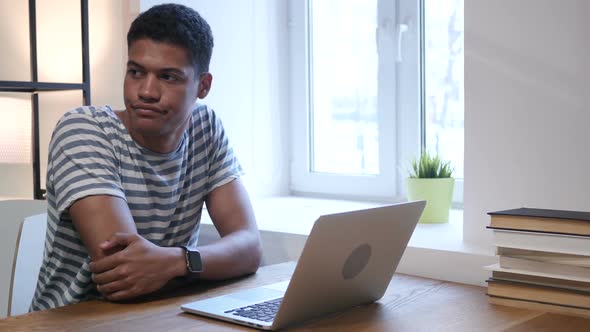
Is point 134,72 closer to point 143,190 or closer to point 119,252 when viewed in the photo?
point 143,190

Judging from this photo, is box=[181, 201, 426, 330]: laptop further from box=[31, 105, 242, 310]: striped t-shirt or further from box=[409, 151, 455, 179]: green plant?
box=[409, 151, 455, 179]: green plant

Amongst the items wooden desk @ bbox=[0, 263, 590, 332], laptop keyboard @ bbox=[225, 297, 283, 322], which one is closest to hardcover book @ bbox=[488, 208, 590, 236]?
wooden desk @ bbox=[0, 263, 590, 332]

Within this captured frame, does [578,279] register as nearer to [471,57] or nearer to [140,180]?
[471,57]

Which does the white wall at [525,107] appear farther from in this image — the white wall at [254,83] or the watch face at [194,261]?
the white wall at [254,83]

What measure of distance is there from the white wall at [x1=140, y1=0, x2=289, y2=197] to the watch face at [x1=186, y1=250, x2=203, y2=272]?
107cm

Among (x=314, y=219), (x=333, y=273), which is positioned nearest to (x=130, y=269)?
(x=333, y=273)

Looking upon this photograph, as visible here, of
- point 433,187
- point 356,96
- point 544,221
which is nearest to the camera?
point 544,221

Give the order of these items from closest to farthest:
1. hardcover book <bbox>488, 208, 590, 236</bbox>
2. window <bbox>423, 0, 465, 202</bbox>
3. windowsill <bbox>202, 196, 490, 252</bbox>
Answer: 1. hardcover book <bbox>488, 208, 590, 236</bbox>
2. windowsill <bbox>202, 196, 490, 252</bbox>
3. window <bbox>423, 0, 465, 202</bbox>

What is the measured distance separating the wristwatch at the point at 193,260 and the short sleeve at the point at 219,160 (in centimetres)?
36

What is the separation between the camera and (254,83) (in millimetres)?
2727

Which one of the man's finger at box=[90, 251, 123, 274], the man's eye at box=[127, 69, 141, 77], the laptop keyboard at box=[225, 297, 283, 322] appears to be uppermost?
the man's eye at box=[127, 69, 141, 77]

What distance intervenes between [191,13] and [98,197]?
0.49 metres

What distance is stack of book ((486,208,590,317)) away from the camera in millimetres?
1390

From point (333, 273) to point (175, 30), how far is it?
0.69 metres
